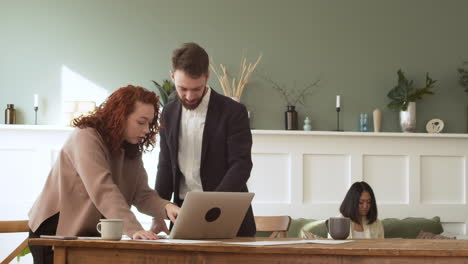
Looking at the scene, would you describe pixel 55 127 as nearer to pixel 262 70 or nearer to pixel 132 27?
pixel 132 27

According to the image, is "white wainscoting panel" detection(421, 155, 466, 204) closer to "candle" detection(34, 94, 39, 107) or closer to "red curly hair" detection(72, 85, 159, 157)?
"candle" detection(34, 94, 39, 107)

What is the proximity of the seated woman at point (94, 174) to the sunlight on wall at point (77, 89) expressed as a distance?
3.42 metres

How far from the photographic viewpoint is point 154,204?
290 cm

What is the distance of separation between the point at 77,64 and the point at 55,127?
0.58 meters

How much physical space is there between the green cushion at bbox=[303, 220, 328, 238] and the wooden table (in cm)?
336

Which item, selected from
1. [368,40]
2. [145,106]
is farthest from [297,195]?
[145,106]

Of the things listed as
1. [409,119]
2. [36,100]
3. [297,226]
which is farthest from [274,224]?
[36,100]

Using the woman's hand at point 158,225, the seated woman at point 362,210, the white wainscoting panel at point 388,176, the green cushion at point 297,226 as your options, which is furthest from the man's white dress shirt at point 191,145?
the white wainscoting panel at point 388,176

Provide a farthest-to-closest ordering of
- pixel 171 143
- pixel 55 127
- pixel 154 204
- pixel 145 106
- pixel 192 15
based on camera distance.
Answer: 1. pixel 192 15
2. pixel 55 127
3. pixel 171 143
4. pixel 154 204
5. pixel 145 106

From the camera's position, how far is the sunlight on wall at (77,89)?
241 inches

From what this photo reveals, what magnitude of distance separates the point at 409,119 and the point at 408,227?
853mm

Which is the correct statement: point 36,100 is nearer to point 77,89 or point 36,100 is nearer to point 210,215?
point 77,89

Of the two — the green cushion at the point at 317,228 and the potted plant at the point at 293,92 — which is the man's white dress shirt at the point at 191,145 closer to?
the green cushion at the point at 317,228

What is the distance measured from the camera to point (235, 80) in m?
6.23
